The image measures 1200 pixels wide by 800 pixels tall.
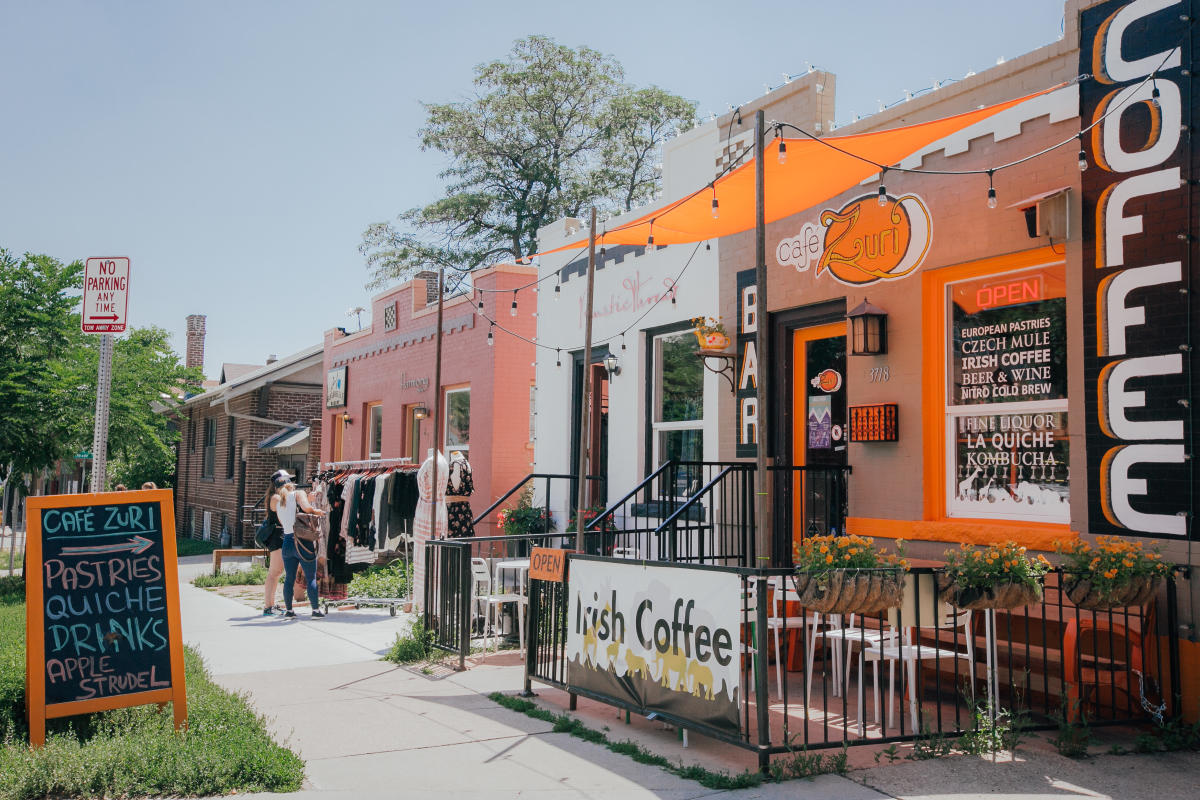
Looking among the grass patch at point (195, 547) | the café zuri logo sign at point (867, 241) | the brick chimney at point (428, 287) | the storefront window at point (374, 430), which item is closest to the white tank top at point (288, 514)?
the brick chimney at point (428, 287)

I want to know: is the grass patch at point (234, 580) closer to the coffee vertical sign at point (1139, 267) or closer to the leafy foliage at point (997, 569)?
the leafy foliage at point (997, 569)

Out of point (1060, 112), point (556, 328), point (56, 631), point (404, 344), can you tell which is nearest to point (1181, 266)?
point (1060, 112)

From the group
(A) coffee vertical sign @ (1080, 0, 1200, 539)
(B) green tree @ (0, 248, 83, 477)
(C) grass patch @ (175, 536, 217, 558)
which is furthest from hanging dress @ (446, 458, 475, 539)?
(C) grass patch @ (175, 536, 217, 558)

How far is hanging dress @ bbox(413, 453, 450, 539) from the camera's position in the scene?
11.6 meters

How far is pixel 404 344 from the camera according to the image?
56.5ft

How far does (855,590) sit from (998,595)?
88cm

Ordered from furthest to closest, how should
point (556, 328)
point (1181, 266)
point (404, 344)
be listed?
point (404, 344)
point (556, 328)
point (1181, 266)

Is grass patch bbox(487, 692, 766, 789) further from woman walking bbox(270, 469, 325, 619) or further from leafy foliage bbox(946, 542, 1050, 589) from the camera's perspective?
woman walking bbox(270, 469, 325, 619)

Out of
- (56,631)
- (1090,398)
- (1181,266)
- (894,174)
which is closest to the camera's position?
(56,631)

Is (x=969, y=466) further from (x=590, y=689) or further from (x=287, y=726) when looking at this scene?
(x=287, y=726)

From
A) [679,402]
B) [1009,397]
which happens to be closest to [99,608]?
[1009,397]

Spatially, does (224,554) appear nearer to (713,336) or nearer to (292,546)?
(292,546)

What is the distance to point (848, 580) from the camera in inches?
214

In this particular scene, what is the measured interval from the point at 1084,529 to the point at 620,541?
18.1 feet
